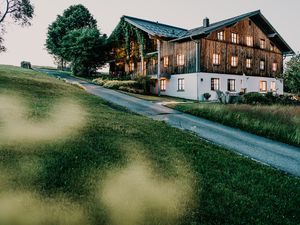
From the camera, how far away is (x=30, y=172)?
18.4ft

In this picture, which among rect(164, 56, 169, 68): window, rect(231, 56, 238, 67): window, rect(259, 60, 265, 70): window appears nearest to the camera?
rect(231, 56, 238, 67): window

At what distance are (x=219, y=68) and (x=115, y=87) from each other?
12085mm

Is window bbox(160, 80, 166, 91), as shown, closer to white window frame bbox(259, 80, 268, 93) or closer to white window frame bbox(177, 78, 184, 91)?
white window frame bbox(177, 78, 184, 91)

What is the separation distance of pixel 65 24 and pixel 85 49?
18293mm

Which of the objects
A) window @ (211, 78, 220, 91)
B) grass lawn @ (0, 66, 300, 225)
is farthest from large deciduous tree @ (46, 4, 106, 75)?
grass lawn @ (0, 66, 300, 225)

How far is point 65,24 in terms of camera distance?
5578cm

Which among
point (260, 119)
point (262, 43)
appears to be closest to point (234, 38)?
point (262, 43)

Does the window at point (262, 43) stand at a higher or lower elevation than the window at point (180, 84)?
higher

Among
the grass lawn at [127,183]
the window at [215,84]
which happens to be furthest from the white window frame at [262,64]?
the grass lawn at [127,183]

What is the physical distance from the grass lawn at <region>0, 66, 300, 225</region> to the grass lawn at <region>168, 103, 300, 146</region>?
16.9ft

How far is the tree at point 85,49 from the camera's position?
135 feet

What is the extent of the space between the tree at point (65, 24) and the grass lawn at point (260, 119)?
42.4 m

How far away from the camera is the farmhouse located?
3052 cm

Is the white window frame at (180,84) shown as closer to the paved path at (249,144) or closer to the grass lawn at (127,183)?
the paved path at (249,144)
